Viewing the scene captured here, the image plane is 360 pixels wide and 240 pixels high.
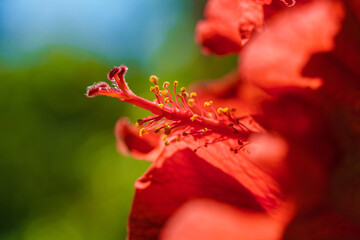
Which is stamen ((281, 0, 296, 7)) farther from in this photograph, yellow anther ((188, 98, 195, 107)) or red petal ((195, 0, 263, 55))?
yellow anther ((188, 98, 195, 107))

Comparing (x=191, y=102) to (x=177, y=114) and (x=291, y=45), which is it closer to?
(x=177, y=114)

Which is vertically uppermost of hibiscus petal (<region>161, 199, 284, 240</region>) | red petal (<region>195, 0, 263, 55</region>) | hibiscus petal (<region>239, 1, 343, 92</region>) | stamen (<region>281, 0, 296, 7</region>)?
red petal (<region>195, 0, 263, 55</region>)

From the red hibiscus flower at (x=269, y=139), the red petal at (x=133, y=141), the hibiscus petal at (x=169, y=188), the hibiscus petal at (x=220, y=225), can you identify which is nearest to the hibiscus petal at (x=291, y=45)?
the red hibiscus flower at (x=269, y=139)

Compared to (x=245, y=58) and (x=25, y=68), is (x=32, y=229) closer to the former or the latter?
(x=25, y=68)

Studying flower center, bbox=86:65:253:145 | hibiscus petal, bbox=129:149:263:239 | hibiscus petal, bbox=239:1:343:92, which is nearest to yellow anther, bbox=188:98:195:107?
flower center, bbox=86:65:253:145

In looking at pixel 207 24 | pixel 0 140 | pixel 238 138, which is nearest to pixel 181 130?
pixel 238 138

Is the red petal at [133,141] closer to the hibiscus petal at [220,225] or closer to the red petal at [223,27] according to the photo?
the red petal at [223,27]

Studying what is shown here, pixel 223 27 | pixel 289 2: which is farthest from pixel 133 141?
pixel 289 2
